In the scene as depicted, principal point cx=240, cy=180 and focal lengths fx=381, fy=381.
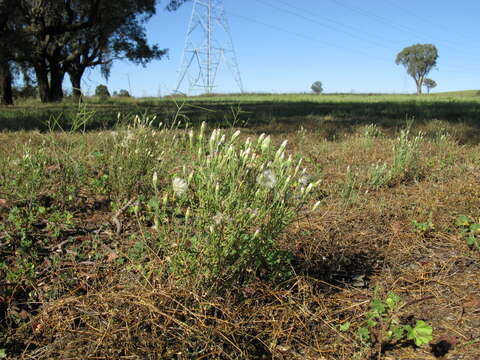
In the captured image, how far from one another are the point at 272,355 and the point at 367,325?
0.54 m

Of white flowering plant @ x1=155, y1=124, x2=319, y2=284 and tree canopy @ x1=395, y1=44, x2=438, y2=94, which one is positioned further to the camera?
tree canopy @ x1=395, y1=44, x2=438, y2=94

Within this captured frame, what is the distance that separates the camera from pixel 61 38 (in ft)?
69.5

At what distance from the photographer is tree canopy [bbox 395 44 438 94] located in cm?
10281

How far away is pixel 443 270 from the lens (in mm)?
2449

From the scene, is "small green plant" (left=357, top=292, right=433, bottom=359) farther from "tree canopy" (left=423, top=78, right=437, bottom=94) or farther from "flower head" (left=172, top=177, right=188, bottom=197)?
"tree canopy" (left=423, top=78, right=437, bottom=94)

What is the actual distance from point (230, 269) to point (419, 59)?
119m

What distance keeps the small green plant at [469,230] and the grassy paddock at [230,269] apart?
0.01 meters

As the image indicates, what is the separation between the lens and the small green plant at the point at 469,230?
2637mm

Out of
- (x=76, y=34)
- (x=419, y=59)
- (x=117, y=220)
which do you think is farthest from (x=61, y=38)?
(x=419, y=59)

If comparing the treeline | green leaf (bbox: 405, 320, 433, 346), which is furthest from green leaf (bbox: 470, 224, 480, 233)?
the treeline

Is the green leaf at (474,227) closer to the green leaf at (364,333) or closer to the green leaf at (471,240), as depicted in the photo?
the green leaf at (471,240)

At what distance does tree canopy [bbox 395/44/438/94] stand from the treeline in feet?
320

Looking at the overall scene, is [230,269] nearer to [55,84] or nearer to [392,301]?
[392,301]

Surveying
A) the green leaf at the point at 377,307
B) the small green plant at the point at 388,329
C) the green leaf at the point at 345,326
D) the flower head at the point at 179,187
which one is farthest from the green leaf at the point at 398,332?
the flower head at the point at 179,187
